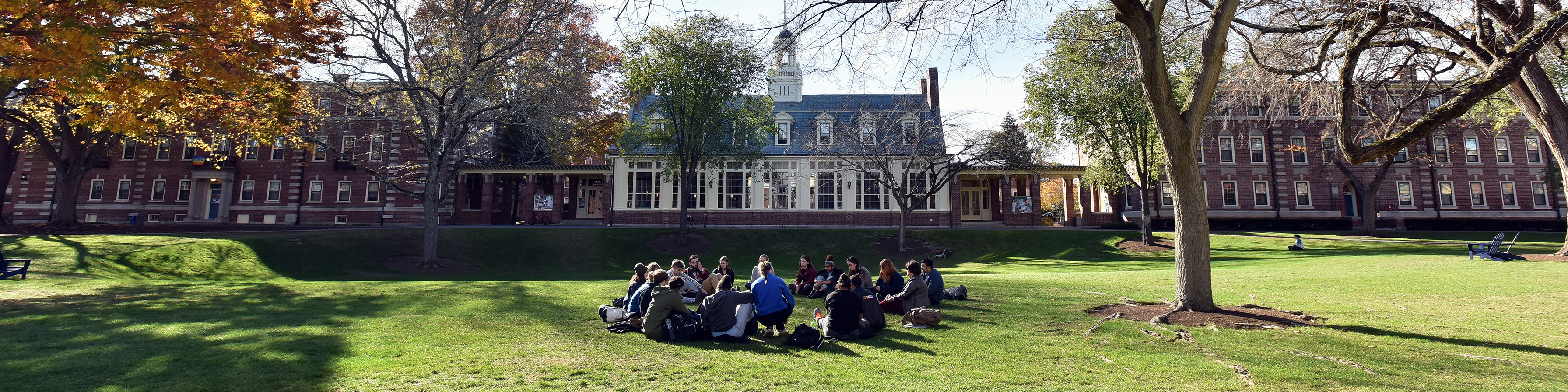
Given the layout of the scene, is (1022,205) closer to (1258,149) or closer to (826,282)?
(1258,149)

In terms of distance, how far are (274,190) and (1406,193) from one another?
64990mm

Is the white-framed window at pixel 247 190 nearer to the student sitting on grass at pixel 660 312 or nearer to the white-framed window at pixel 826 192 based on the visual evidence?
the white-framed window at pixel 826 192

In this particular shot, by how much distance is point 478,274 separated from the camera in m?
20.0

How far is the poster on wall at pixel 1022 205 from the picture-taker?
116 ft

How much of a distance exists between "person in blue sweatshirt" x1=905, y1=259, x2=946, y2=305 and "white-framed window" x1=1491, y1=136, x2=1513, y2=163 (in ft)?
153

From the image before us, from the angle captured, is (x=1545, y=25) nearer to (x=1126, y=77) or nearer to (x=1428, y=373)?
(x=1428, y=373)

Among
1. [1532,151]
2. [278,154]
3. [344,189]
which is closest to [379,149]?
[344,189]

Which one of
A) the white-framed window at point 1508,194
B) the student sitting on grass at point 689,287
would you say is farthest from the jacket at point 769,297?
the white-framed window at point 1508,194

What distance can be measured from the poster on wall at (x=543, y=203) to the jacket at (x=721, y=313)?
30931 millimetres

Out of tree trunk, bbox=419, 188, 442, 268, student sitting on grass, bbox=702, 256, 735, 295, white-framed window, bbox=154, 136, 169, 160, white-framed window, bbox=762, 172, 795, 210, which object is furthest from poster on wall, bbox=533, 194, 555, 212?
student sitting on grass, bbox=702, 256, 735, 295

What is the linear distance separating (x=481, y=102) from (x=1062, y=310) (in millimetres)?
20690

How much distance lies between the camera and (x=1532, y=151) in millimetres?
36500

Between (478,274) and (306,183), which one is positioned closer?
(478,274)

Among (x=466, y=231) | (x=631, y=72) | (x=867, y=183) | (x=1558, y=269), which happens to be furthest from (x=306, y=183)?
(x=1558, y=269)
